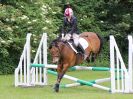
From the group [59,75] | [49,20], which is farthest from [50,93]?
[49,20]

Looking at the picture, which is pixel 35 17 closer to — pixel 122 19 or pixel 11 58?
pixel 11 58

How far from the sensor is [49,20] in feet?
85.3

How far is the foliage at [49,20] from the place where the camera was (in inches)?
965

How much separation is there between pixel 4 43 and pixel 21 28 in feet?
5.37

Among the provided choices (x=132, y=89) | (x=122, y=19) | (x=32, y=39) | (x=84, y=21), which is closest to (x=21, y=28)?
(x=32, y=39)

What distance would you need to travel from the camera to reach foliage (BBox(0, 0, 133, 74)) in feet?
80.4

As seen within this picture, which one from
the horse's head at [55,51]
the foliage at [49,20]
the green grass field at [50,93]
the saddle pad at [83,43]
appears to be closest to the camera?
the green grass field at [50,93]

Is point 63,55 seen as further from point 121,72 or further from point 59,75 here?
point 121,72

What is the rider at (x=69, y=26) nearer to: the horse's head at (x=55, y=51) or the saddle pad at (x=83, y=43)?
the horse's head at (x=55, y=51)

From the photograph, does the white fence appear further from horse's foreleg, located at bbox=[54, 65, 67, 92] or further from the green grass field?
horse's foreleg, located at bbox=[54, 65, 67, 92]

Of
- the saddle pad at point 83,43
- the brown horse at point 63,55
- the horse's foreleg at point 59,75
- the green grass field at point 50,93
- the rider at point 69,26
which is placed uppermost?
the rider at point 69,26

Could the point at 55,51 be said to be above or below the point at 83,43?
below

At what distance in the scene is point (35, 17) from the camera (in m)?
25.6

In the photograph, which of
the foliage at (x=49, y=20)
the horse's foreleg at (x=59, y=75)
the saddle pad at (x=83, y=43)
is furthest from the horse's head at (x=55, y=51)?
the foliage at (x=49, y=20)
